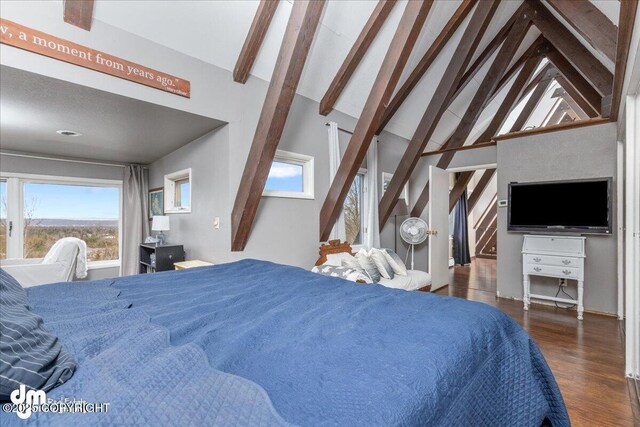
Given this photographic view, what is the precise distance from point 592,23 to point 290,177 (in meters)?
3.62

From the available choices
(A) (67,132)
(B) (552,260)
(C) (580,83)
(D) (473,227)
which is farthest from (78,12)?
(D) (473,227)

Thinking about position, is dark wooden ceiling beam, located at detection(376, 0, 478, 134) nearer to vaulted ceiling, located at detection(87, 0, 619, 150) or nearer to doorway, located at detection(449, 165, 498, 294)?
vaulted ceiling, located at detection(87, 0, 619, 150)

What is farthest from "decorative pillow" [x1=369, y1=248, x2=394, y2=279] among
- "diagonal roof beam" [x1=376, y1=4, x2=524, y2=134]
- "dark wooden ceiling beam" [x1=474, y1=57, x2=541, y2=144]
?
"dark wooden ceiling beam" [x1=474, y1=57, x2=541, y2=144]

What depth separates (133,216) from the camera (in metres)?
4.70

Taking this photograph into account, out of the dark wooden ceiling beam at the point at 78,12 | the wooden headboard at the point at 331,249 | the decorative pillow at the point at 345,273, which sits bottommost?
the decorative pillow at the point at 345,273

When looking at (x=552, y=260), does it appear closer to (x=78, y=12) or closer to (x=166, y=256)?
(x=166, y=256)

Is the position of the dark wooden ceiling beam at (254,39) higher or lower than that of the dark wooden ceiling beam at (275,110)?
higher

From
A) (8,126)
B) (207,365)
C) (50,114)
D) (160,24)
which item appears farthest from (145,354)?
(8,126)

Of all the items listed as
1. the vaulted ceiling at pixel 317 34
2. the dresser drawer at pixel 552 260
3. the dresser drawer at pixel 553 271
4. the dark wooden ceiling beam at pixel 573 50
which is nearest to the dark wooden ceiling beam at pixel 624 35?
the vaulted ceiling at pixel 317 34

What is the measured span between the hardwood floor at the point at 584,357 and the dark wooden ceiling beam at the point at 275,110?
283cm

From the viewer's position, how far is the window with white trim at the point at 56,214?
3.87 metres

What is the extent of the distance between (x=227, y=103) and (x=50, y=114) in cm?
160

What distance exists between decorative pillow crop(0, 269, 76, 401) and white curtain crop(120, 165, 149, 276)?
422 centimetres

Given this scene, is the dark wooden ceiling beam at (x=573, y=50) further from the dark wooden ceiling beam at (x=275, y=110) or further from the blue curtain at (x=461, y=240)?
the blue curtain at (x=461, y=240)
